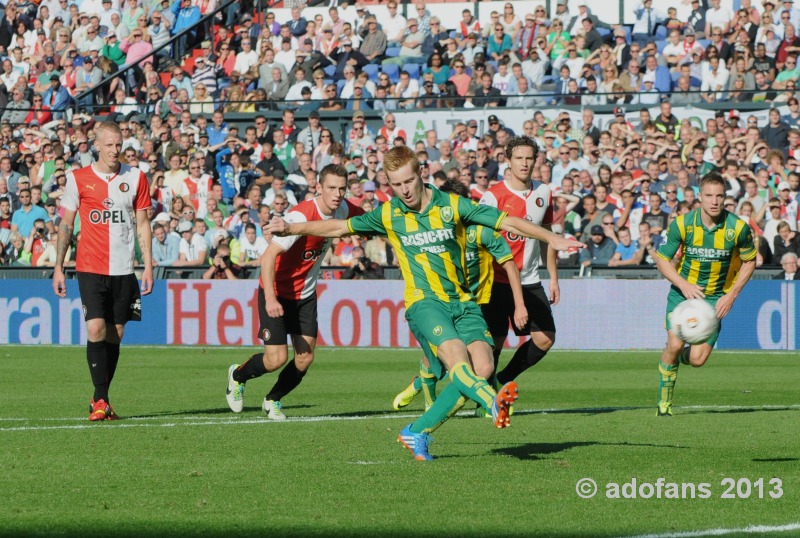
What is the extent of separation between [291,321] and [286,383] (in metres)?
0.54

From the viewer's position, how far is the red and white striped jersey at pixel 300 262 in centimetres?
1160

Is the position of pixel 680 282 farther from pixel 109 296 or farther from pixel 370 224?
pixel 109 296

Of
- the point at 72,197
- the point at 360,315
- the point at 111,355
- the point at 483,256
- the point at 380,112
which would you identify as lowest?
the point at 360,315

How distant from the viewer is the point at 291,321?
11930mm

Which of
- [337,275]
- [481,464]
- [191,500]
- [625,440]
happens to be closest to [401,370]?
[337,275]

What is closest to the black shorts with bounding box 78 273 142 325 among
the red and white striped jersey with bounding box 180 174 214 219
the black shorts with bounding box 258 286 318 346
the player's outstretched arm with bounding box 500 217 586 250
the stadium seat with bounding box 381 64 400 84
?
the black shorts with bounding box 258 286 318 346

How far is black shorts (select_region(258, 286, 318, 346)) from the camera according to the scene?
11852mm

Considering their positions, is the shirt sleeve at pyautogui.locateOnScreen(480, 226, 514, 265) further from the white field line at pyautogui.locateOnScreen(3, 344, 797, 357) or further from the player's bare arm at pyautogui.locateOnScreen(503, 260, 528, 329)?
the white field line at pyautogui.locateOnScreen(3, 344, 797, 357)

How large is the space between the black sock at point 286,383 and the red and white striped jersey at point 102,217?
1577mm

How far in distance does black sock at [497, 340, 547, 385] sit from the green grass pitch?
Result: 383 mm

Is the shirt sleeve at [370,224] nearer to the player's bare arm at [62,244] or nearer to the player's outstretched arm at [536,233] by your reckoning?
the player's outstretched arm at [536,233]

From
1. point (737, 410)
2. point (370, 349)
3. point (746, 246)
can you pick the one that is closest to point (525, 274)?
point (746, 246)

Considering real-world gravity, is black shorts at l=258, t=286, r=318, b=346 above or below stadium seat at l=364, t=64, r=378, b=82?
below

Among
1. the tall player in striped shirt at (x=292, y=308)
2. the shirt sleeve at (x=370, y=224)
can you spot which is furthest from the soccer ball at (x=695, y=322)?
the shirt sleeve at (x=370, y=224)
